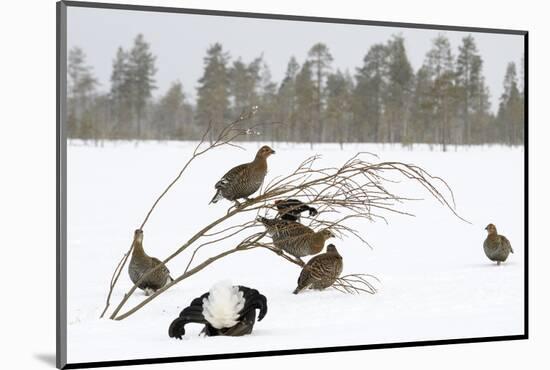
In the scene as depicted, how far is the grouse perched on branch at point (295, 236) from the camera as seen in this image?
5633mm

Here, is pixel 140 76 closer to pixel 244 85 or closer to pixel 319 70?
pixel 244 85

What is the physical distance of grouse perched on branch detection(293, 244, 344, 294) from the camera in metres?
5.74

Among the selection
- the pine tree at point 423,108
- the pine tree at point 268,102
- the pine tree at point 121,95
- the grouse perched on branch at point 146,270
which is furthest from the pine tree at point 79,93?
the pine tree at point 423,108

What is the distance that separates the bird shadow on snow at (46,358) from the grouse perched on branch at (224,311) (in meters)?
0.66

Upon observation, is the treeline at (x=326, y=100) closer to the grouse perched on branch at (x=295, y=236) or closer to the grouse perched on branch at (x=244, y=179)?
the grouse perched on branch at (x=244, y=179)

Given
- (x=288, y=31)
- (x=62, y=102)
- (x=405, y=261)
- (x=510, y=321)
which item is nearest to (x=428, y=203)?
(x=405, y=261)

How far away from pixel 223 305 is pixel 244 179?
77 cm

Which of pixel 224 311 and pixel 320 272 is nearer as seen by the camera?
pixel 224 311

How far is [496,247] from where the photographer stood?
6320mm

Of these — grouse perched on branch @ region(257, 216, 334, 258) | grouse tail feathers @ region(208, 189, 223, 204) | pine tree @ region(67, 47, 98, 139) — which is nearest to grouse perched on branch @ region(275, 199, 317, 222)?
grouse perched on branch @ region(257, 216, 334, 258)

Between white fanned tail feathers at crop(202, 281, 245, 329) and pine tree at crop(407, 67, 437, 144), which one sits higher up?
pine tree at crop(407, 67, 437, 144)

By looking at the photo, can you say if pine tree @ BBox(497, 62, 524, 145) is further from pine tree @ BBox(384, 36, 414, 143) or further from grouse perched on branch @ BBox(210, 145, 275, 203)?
grouse perched on branch @ BBox(210, 145, 275, 203)


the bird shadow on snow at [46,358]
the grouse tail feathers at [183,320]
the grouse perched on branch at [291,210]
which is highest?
the grouse perched on branch at [291,210]

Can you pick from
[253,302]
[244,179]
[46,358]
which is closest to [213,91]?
[244,179]
